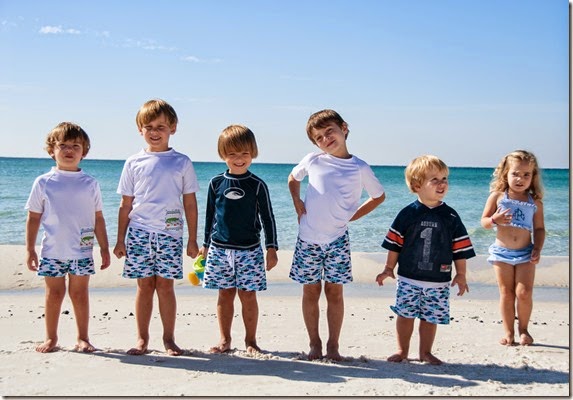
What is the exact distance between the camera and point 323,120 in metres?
4.92

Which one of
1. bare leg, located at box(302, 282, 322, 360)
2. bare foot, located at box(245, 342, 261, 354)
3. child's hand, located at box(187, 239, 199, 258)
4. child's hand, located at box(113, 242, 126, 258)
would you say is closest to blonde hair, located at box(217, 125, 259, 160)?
child's hand, located at box(187, 239, 199, 258)

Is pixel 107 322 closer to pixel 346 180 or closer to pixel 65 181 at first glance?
pixel 65 181

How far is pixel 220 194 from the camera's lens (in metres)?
4.86

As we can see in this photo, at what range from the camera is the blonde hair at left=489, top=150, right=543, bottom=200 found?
5.42 m

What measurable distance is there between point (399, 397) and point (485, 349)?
1683 millimetres

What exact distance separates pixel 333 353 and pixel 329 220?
102cm

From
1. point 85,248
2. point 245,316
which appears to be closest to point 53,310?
point 85,248

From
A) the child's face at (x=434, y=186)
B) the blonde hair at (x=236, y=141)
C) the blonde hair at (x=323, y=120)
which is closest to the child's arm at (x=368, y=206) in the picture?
the child's face at (x=434, y=186)

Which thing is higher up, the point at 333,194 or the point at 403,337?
the point at 333,194

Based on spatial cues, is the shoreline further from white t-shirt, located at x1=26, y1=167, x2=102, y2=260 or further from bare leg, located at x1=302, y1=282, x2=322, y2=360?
bare leg, located at x1=302, y1=282, x2=322, y2=360

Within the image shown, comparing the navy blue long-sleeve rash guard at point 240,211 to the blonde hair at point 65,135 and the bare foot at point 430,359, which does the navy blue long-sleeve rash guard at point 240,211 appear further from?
the bare foot at point 430,359

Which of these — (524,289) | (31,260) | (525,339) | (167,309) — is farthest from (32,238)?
(525,339)

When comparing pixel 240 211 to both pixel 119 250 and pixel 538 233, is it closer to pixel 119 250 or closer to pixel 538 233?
pixel 119 250

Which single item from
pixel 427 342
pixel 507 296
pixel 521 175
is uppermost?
pixel 521 175
